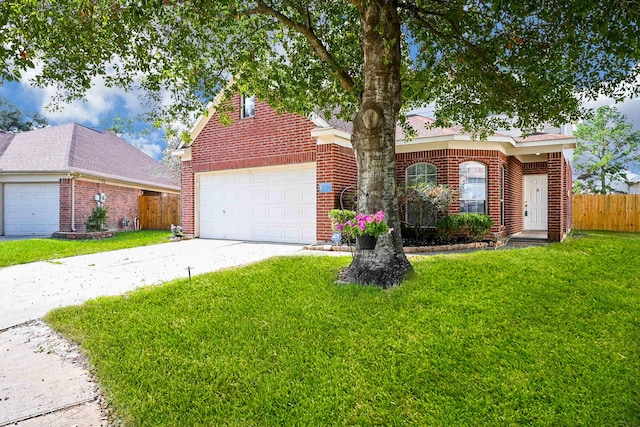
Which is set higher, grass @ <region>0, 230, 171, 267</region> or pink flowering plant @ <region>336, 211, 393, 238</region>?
pink flowering plant @ <region>336, 211, 393, 238</region>

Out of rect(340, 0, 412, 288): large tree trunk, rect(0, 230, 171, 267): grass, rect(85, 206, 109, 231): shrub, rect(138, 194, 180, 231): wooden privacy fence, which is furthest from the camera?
rect(138, 194, 180, 231): wooden privacy fence

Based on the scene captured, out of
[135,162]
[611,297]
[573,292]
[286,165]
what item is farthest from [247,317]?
[135,162]

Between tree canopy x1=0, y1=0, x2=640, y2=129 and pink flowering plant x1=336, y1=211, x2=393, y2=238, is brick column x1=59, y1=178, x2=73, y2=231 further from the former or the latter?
pink flowering plant x1=336, y1=211, x2=393, y2=238

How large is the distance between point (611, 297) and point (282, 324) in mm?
3936

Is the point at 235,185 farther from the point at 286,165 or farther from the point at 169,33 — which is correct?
the point at 169,33

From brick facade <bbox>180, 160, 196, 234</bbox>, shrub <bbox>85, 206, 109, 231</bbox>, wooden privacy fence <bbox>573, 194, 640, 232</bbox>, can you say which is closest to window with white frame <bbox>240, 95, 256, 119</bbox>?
brick facade <bbox>180, 160, 196, 234</bbox>

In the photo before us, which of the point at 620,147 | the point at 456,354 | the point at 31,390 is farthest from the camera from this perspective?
the point at 620,147

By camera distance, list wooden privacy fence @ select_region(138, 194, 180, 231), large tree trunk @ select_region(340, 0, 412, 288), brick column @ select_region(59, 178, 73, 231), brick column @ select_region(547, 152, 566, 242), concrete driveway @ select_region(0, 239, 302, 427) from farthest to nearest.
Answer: wooden privacy fence @ select_region(138, 194, 180, 231), brick column @ select_region(59, 178, 73, 231), brick column @ select_region(547, 152, 566, 242), large tree trunk @ select_region(340, 0, 412, 288), concrete driveway @ select_region(0, 239, 302, 427)

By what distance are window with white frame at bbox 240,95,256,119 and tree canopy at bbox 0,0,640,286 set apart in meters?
3.60

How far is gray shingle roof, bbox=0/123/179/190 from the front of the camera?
50.5 feet

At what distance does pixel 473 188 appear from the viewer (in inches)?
431

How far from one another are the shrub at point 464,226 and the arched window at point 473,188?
2.89 feet

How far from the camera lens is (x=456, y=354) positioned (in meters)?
3.13

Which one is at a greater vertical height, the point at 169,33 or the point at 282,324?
the point at 169,33
